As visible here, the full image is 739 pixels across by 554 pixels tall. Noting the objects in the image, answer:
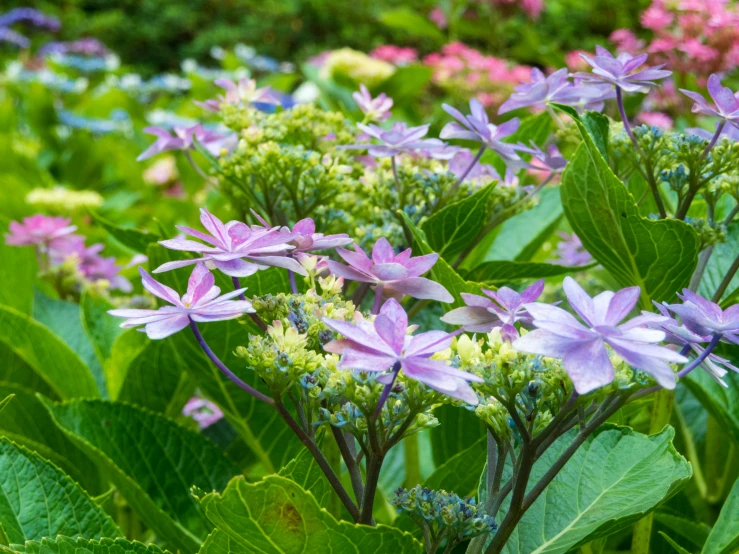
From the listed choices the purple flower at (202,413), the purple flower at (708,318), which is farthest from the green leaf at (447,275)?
the purple flower at (202,413)

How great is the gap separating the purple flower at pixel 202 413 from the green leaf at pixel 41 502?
1.47 ft

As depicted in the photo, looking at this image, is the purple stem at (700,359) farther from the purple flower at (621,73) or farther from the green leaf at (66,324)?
the green leaf at (66,324)

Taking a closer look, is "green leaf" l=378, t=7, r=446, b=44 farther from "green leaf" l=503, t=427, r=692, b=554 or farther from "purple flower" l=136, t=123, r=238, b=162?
"green leaf" l=503, t=427, r=692, b=554

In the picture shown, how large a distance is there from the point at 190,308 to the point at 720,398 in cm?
67

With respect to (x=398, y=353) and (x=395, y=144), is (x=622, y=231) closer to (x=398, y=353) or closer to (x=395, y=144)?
(x=395, y=144)

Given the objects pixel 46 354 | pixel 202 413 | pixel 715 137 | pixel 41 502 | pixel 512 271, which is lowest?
pixel 202 413

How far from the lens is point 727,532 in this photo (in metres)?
0.73

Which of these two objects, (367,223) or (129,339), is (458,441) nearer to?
(367,223)

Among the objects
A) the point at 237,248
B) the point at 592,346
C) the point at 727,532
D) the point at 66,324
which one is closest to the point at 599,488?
the point at 727,532

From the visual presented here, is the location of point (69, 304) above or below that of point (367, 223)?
below

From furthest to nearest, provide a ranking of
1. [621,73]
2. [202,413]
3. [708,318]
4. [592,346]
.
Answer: [202,413] < [621,73] < [708,318] < [592,346]

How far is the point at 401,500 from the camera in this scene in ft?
1.92

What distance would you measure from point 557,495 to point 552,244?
3.31 ft

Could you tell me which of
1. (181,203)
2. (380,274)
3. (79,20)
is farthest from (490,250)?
(79,20)
